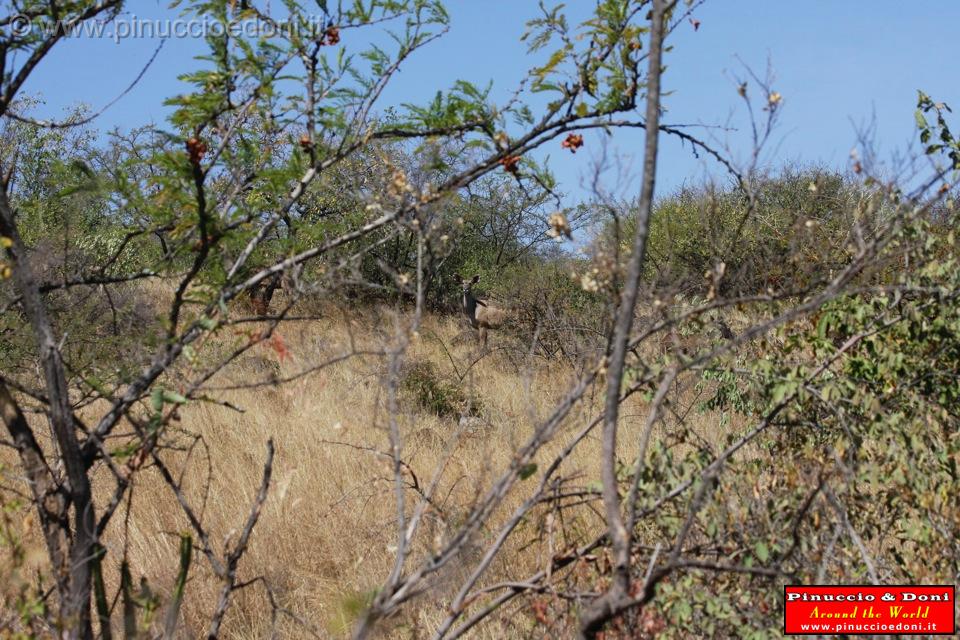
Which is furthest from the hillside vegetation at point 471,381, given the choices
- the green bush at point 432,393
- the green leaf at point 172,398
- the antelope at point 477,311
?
the antelope at point 477,311

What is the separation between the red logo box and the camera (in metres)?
2.28

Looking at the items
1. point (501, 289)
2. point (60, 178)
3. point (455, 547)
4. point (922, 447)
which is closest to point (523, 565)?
point (922, 447)

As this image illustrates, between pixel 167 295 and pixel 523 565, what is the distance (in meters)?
12.0

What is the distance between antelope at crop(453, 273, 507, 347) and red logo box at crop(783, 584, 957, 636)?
11420 millimetres

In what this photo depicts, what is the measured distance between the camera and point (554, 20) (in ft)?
7.49

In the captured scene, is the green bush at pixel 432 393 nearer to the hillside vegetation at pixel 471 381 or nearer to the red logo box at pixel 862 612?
the hillside vegetation at pixel 471 381

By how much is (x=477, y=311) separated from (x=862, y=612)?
13.3 meters

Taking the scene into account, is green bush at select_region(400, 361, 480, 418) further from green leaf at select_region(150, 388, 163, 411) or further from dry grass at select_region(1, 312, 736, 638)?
green leaf at select_region(150, 388, 163, 411)

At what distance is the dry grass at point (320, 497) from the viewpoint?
332 centimetres

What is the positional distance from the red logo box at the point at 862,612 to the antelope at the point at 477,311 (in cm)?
1142

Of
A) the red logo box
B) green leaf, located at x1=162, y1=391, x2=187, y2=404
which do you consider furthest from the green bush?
green leaf, located at x1=162, y1=391, x2=187, y2=404

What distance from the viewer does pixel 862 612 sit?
234 centimetres

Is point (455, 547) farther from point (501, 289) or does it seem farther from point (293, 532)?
point (501, 289)

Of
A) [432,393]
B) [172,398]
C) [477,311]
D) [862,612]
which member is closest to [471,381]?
[172,398]
